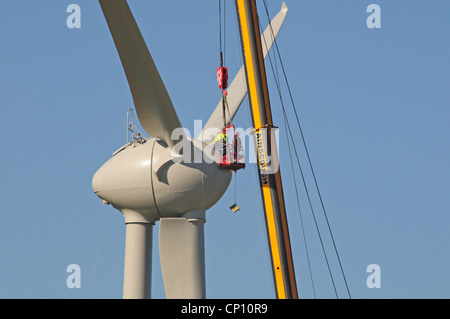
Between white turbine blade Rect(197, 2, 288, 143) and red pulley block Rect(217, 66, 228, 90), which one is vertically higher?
white turbine blade Rect(197, 2, 288, 143)

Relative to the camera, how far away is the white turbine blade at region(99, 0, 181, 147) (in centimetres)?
2248

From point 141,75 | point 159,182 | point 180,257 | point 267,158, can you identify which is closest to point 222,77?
point 141,75

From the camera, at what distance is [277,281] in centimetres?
2100

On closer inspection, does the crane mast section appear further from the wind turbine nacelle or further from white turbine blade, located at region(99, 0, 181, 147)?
the wind turbine nacelle

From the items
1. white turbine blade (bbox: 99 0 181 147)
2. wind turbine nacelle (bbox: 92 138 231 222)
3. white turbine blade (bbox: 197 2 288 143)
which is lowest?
wind turbine nacelle (bbox: 92 138 231 222)

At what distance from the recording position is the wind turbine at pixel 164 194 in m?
25.7

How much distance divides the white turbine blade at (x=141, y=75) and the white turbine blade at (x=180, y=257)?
238 cm

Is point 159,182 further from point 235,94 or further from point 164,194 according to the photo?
point 235,94

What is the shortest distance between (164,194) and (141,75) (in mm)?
3710

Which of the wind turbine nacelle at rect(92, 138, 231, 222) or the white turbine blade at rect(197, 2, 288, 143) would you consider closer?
the wind turbine nacelle at rect(92, 138, 231, 222)

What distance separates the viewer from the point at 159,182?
25781mm

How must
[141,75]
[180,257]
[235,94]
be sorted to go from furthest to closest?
[235,94], [180,257], [141,75]

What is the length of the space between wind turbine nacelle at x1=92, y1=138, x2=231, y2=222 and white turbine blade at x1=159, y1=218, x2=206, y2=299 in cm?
39

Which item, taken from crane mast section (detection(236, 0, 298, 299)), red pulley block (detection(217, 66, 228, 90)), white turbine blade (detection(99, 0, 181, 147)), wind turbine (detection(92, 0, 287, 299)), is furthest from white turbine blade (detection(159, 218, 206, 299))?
crane mast section (detection(236, 0, 298, 299))
